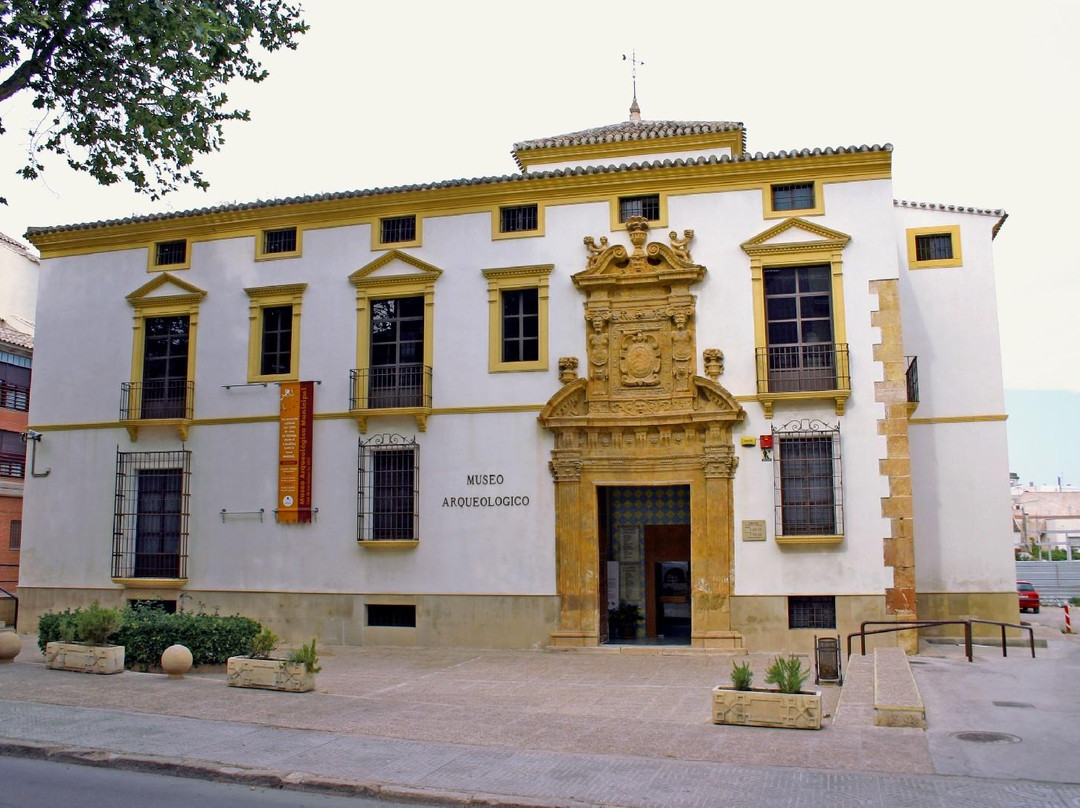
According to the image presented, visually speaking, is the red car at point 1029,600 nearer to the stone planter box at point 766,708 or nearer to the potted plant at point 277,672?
the stone planter box at point 766,708

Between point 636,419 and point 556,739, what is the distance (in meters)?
9.34

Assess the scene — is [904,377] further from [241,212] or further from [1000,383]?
[241,212]

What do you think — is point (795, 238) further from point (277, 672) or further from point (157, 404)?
point (157, 404)

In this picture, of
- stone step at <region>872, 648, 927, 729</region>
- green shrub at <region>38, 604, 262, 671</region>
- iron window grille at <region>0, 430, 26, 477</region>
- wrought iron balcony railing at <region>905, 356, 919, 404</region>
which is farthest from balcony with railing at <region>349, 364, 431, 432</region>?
iron window grille at <region>0, 430, 26, 477</region>

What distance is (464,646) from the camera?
64.8 ft

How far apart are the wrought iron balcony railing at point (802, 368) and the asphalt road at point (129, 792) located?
12.5 m

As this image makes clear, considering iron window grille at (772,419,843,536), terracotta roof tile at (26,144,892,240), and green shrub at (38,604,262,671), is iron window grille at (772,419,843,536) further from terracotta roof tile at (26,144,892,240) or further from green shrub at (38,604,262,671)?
green shrub at (38,604,262,671)

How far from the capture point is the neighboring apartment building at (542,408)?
18797 millimetres

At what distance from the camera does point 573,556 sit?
19359 mm

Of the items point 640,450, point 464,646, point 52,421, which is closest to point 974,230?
point 640,450

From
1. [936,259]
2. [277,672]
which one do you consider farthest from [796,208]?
[277,672]

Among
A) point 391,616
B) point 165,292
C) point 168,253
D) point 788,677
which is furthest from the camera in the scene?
point 168,253

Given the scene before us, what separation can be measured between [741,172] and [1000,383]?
7666 millimetres

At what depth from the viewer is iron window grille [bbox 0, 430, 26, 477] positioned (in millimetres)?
30745
